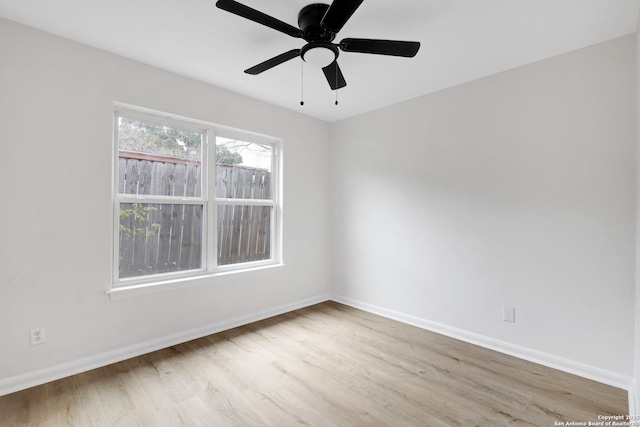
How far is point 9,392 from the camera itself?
203 centimetres

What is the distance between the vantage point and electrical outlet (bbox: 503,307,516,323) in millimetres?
2661

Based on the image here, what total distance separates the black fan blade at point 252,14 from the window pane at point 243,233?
2.05 meters

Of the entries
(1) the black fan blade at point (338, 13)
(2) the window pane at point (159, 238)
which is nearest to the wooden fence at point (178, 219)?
(2) the window pane at point (159, 238)

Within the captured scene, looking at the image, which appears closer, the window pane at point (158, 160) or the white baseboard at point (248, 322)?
the white baseboard at point (248, 322)

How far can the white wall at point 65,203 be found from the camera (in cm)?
207

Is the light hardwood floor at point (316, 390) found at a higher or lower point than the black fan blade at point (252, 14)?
lower

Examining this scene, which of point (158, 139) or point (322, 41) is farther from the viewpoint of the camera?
point (158, 139)

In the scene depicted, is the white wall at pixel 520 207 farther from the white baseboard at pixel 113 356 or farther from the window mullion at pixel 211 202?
the window mullion at pixel 211 202

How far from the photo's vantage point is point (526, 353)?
2580 mm

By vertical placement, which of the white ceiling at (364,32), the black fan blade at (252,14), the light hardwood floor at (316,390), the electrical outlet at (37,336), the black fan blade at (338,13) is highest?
the white ceiling at (364,32)

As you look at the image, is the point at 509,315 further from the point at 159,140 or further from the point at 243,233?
the point at 159,140

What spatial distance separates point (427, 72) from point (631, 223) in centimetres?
194

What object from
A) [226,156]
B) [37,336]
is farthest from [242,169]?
[37,336]

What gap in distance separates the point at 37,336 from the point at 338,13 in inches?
115
